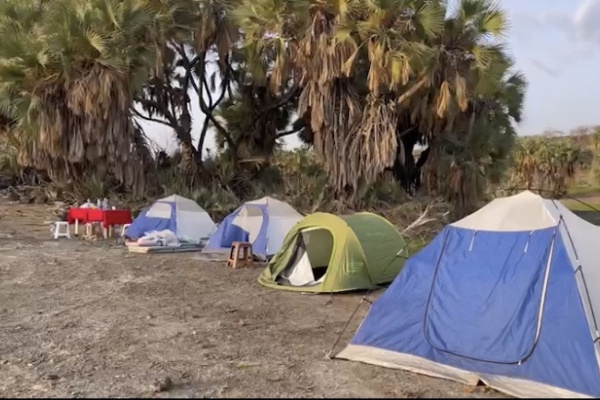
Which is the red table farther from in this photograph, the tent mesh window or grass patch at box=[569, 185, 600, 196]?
grass patch at box=[569, 185, 600, 196]

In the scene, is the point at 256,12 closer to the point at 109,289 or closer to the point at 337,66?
the point at 337,66

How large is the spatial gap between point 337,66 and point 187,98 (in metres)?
7.08

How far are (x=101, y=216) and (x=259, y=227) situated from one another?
4521 mm

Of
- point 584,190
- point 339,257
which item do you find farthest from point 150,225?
point 584,190

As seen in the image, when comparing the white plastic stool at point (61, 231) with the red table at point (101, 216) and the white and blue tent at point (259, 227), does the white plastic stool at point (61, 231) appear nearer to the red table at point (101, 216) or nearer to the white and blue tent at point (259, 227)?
the red table at point (101, 216)

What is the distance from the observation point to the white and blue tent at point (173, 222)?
1501 centimetres

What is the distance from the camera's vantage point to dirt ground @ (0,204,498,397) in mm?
5457

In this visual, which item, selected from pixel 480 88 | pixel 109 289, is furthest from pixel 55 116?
pixel 480 88

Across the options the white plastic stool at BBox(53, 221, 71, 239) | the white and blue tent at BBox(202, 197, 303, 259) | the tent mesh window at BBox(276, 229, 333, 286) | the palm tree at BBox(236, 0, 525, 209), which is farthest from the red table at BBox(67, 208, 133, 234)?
the tent mesh window at BBox(276, 229, 333, 286)

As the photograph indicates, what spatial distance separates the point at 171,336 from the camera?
7168 millimetres

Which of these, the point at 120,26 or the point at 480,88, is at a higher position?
the point at 120,26

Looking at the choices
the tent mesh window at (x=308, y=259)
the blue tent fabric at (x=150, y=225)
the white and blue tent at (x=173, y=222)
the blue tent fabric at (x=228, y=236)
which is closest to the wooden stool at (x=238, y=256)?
the blue tent fabric at (x=228, y=236)

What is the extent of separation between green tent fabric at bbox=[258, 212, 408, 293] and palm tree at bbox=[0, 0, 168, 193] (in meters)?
9.04

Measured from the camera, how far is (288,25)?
17.9 metres
